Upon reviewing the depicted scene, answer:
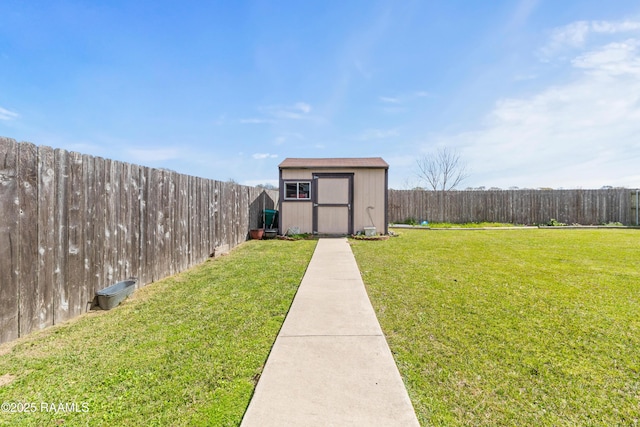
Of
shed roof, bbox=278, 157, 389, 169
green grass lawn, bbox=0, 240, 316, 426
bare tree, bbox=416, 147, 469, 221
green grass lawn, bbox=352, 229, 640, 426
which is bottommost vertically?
green grass lawn, bbox=0, 240, 316, 426

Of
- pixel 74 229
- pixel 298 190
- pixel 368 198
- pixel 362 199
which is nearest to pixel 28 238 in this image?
pixel 74 229

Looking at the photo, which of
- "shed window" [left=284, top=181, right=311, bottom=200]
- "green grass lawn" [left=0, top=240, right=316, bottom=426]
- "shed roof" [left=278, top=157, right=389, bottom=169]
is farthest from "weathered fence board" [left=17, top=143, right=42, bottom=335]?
"shed window" [left=284, top=181, right=311, bottom=200]

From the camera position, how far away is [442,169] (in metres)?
25.2

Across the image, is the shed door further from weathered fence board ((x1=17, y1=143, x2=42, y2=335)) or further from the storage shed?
weathered fence board ((x1=17, y1=143, x2=42, y2=335))

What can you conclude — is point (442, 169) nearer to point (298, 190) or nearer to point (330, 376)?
point (298, 190)

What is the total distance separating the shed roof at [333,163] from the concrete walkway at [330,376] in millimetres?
7100

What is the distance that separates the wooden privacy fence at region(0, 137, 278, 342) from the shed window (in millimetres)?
4796

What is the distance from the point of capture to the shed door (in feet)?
31.9

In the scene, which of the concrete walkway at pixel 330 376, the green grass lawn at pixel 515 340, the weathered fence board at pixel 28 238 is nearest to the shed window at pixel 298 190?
the green grass lawn at pixel 515 340

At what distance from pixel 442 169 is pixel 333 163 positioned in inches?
743

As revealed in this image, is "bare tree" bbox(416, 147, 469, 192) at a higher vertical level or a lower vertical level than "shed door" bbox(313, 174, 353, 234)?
higher

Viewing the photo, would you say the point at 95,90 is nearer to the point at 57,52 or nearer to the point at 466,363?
the point at 57,52

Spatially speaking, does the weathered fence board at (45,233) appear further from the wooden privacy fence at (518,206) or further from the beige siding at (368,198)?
the wooden privacy fence at (518,206)

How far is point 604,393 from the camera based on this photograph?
1.68 m
